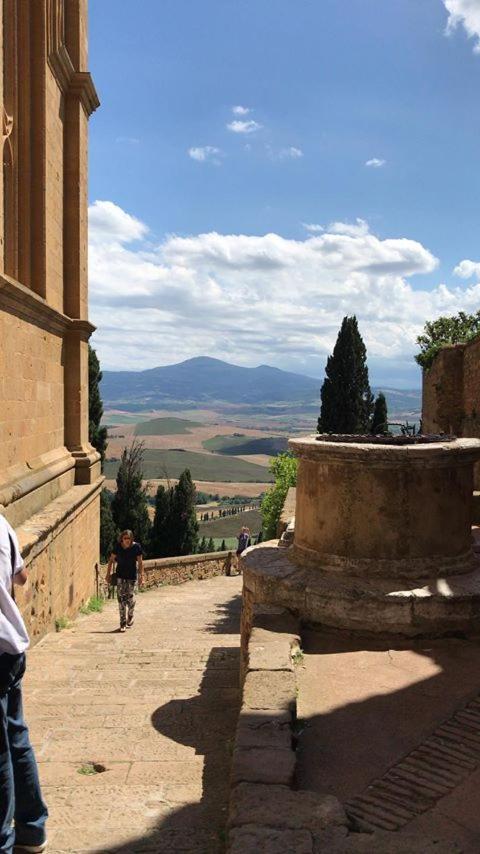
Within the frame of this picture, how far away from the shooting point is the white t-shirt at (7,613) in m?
2.97

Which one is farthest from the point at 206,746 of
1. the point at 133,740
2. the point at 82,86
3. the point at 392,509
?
the point at 82,86

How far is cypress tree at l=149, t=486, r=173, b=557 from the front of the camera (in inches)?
1133

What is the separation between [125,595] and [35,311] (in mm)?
4267

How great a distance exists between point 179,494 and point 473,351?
16007 mm

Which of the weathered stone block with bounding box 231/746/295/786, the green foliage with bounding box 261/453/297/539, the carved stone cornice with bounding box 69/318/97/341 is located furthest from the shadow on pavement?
the green foliage with bounding box 261/453/297/539

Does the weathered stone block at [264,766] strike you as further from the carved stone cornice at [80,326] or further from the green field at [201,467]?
the green field at [201,467]

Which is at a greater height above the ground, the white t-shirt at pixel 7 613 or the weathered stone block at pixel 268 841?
the white t-shirt at pixel 7 613

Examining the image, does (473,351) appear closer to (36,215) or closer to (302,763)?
(36,215)

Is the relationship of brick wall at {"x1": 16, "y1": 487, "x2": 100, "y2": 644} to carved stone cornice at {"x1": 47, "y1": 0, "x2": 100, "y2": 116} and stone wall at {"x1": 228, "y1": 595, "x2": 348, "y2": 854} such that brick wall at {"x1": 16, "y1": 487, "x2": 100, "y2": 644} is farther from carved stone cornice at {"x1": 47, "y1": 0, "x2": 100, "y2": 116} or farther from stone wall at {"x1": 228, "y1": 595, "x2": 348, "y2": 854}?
carved stone cornice at {"x1": 47, "y1": 0, "x2": 100, "y2": 116}

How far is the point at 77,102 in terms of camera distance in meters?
12.3

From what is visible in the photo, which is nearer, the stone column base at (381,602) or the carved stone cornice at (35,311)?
the stone column base at (381,602)

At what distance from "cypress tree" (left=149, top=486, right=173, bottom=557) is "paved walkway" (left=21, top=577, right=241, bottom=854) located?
20.1 metres

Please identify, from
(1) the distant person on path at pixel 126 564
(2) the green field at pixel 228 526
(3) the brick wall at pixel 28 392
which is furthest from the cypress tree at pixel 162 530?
(2) the green field at pixel 228 526

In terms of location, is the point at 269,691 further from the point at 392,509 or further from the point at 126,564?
the point at 126,564
